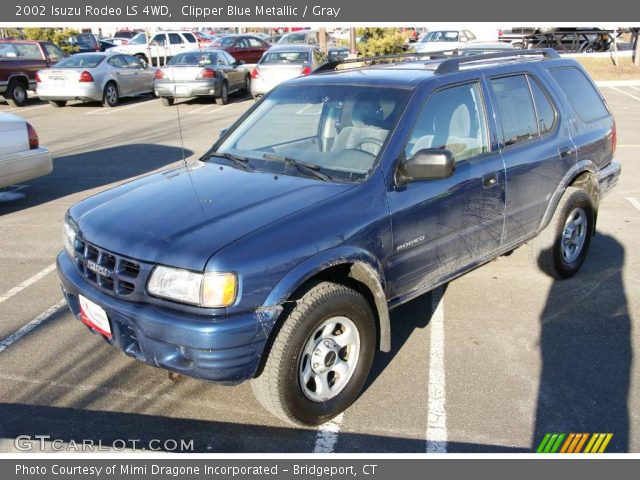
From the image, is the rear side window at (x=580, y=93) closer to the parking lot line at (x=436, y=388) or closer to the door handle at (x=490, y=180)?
the door handle at (x=490, y=180)

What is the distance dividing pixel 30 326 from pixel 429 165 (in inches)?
123

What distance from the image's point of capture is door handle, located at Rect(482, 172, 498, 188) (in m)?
4.20

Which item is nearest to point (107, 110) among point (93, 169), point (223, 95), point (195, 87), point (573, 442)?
point (195, 87)

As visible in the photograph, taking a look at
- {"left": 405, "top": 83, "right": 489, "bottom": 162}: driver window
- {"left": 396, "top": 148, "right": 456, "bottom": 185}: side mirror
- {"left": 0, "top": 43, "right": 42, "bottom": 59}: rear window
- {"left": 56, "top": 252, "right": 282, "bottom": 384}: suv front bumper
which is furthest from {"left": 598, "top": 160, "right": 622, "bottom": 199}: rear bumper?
{"left": 0, "top": 43, "right": 42, "bottom": 59}: rear window

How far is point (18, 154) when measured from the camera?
743cm

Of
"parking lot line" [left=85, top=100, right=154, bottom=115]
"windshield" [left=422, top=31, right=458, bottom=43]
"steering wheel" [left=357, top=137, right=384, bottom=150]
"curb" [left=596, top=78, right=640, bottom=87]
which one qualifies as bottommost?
"parking lot line" [left=85, top=100, right=154, bottom=115]

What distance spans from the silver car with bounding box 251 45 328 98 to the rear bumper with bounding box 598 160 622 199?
11.7 m

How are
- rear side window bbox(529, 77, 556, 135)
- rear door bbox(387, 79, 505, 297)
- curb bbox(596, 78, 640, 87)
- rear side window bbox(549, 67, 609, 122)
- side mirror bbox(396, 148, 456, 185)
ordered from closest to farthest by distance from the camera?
1. side mirror bbox(396, 148, 456, 185)
2. rear door bbox(387, 79, 505, 297)
3. rear side window bbox(529, 77, 556, 135)
4. rear side window bbox(549, 67, 609, 122)
5. curb bbox(596, 78, 640, 87)

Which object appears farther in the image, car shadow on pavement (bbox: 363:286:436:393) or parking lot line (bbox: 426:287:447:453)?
car shadow on pavement (bbox: 363:286:436:393)

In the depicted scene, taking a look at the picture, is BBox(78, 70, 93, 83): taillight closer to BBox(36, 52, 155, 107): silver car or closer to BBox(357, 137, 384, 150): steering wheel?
BBox(36, 52, 155, 107): silver car

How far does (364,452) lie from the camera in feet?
10.5

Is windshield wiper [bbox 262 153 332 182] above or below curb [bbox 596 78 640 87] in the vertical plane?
above

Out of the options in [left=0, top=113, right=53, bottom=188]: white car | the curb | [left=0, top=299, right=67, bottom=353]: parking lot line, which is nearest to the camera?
[left=0, top=299, right=67, bottom=353]: parking lot line

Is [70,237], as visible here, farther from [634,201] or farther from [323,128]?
[634,201]
